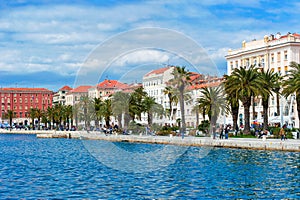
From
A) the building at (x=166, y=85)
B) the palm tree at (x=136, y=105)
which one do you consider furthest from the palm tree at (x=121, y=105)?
the building at (x=166, y=85)

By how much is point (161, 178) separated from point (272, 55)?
69410mm

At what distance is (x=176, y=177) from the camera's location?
109 feet

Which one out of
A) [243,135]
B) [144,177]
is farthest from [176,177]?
[243,135]

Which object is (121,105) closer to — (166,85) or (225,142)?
(166,85)

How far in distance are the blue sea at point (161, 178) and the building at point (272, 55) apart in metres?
46.1

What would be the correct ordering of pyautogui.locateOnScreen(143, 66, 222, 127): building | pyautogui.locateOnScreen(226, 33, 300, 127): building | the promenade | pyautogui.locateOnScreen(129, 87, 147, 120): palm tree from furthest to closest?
1. pyautogui.locateOnScreen(143, 66, 222, 127): building
2. pyautogui.locateOnScreen(226, 33, 300, 127): building
3. pyautogui.locateOnScreen(129, 87, 147, 120): palm tree
4. the promenade

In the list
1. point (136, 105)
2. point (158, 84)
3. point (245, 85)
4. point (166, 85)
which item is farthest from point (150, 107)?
point (158, 84)

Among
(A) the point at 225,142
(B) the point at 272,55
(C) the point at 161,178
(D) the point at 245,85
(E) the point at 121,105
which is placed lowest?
(C) the point at 161,178

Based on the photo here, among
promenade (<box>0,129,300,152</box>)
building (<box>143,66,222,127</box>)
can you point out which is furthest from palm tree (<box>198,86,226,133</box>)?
building (<box>143,66,222,127</box>)

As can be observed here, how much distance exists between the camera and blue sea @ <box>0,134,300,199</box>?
87.6ft

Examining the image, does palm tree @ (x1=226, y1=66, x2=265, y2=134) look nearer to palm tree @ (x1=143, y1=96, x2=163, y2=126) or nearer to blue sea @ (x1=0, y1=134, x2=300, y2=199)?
blue sea @ (x1=0, y1=134, x2=300, y2=199)

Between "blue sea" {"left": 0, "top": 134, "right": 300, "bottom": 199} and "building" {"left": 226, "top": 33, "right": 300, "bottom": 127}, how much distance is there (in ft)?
151

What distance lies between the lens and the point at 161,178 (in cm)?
3284

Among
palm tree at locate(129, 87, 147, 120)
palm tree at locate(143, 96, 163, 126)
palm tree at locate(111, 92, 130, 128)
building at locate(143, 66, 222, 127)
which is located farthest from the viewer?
building at locate(143, 66, 222, 127)
